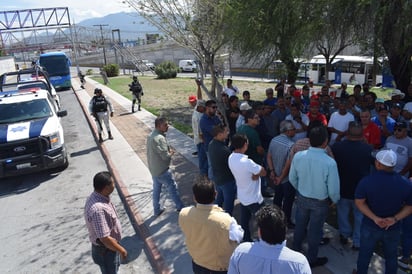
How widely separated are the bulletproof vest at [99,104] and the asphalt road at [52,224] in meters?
1.56

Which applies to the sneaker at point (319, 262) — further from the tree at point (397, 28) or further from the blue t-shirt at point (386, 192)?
the tree at point (397, 28)

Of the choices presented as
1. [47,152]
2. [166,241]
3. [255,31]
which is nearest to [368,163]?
[166,241]

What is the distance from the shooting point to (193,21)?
8688 millimetres

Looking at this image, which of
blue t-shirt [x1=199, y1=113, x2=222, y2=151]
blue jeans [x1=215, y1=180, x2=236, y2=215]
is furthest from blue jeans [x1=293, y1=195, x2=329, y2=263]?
blue t-shirt [x1=199, y1=113, x2=222, y2=151]

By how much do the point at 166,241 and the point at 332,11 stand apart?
6441 mm

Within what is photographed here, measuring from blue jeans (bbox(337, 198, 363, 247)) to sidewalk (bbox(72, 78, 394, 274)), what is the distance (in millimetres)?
193

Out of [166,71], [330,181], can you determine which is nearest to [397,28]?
[330,181]

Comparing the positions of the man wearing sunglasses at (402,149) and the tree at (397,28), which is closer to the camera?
the man wearing sunglasses at (402,149)

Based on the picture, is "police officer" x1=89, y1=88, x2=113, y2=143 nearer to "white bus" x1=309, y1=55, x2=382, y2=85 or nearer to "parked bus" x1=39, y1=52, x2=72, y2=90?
"parked bus" x1=39, y1=52, x2=72, y2=90

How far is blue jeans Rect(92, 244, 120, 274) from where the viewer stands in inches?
144

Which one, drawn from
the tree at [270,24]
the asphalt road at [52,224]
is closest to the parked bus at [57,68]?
the asphalt road at [52,224]

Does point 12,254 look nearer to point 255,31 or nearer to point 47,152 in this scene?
point 47,152

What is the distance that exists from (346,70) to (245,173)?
111 ft

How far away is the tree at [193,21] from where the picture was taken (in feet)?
27.2
